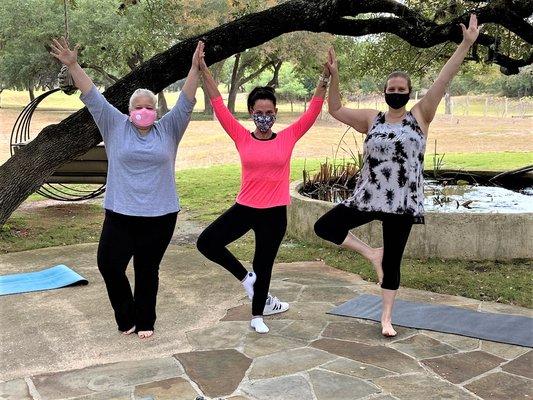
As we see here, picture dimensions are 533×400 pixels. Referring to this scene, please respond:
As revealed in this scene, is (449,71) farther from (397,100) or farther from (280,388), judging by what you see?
(280,388)

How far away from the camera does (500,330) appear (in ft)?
14.8

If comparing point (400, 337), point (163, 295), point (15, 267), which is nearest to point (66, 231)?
point (15, 267)

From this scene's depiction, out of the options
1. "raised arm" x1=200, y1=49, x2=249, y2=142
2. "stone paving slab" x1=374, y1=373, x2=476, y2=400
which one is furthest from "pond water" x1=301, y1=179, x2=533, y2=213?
"stone paving slab" x1=374, y1=373, x2=476, y2=400

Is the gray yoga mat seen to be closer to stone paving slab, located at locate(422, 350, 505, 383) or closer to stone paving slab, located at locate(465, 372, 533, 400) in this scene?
stone paving slab, located at locate(422, 350, 505, 383)

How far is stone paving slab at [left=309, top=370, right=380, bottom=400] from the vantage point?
11.3 feet

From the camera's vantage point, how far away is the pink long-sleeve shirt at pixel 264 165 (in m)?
4.26

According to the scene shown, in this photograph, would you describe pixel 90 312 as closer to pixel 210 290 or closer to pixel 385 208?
pixel 210 290

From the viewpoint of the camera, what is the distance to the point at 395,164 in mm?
4117

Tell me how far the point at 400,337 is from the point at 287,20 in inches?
135

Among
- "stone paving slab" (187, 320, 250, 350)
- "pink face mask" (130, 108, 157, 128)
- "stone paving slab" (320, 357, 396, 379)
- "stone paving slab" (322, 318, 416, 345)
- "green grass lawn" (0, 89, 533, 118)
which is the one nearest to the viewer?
"stone paving slab" (320, 357, 396, 379)

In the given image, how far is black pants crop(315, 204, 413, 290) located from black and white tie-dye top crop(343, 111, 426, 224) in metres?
0.08

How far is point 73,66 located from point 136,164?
78 centimetres

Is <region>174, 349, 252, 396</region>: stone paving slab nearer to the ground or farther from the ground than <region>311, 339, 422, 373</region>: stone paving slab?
farther from the ground

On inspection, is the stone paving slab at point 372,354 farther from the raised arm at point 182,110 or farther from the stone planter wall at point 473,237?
the stone planter wall at point 473,237
